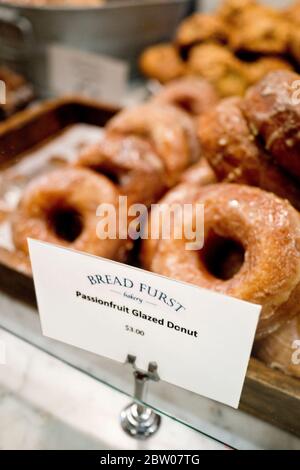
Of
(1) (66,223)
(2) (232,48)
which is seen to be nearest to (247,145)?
(1) (66,223)

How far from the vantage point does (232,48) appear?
187 cm

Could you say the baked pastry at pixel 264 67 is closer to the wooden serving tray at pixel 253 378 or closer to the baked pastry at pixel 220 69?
the baked pastry at pixel 220 69

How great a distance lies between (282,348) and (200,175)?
0.54 meters

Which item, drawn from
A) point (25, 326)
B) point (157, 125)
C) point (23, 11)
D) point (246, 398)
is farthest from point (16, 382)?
point (23, 11)

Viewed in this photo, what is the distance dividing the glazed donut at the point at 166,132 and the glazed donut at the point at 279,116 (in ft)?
1.19

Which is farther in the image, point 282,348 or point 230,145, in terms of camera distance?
point 230,145

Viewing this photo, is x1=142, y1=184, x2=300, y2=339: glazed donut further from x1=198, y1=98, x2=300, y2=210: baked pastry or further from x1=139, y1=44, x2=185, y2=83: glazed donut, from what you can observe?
x1=139, y1=44, x2=185, y2=83: glazed donut

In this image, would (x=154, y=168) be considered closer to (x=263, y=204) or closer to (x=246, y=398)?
(x=263, y=204)

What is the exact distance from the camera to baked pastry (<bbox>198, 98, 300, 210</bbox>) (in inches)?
37.8

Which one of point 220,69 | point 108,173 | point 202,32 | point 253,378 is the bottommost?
point 253,378

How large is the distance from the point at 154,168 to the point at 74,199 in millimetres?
250

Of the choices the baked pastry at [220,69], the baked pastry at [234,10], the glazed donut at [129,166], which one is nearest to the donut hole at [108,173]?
the glazed donut at [129,166]

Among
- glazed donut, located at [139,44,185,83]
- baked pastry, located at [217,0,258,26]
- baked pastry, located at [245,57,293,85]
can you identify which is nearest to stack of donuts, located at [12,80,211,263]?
baked pastry, located at [245,57,293,85]

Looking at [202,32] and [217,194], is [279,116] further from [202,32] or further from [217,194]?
[202,32]
